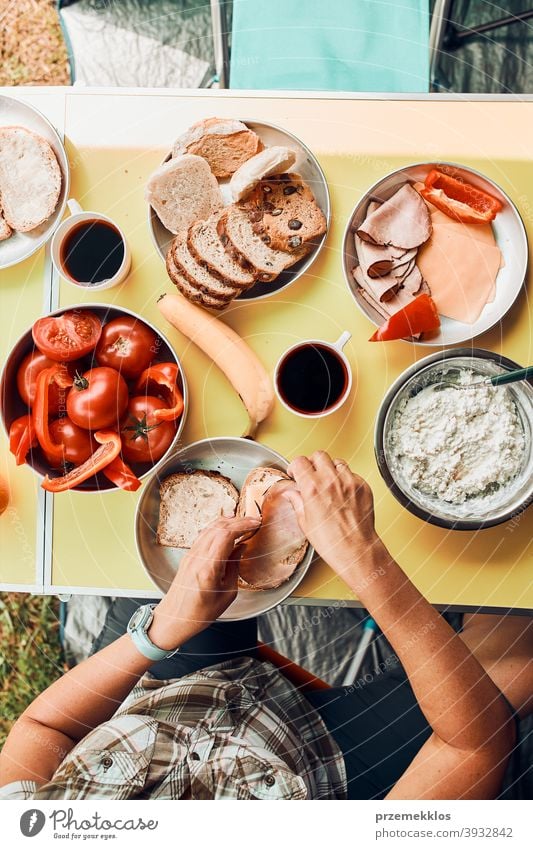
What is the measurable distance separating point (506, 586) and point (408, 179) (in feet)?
1.36

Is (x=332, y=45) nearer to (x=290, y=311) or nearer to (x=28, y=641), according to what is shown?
(x=290, y=311)

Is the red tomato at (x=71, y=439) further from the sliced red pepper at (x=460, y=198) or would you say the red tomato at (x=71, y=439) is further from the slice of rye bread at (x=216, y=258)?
the sliced red pepper at (x=460, y=198)

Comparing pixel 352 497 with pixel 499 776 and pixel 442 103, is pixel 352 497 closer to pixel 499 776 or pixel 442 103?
pixel 499 776

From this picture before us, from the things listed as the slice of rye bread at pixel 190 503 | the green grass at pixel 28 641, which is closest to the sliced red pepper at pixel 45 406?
the slice of rye bread at pixel 190 503

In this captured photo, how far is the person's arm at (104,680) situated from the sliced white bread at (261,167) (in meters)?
0.32

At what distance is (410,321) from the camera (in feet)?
1.99

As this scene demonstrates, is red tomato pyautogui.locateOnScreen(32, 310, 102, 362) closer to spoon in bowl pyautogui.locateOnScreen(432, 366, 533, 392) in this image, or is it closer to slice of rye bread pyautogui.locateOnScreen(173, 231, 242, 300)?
slice of rye bread pyautogui.locateOnScreen(173, 231, 242, 300)

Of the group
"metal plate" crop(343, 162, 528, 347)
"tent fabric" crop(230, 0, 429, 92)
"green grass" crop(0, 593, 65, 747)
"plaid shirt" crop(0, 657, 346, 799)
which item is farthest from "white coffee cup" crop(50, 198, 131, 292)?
"green grass" crop(0, 593, 65, 747)

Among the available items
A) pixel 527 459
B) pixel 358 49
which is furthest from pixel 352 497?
pixel 358 49

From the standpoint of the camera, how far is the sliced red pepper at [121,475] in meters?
0.59

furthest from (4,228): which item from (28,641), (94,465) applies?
(28,641)

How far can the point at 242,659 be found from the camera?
74 cm

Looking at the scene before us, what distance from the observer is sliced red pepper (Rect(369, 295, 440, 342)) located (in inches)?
23.6

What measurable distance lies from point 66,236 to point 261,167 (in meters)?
0.20
